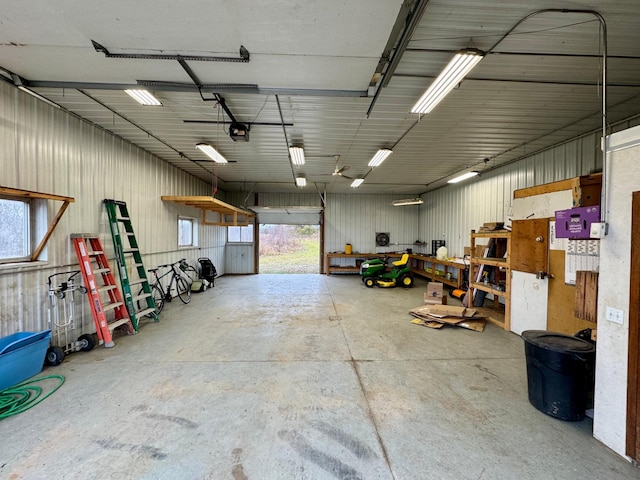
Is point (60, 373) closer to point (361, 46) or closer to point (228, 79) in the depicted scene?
point (228, 79)

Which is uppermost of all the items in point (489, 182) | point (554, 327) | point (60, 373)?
point (489, 182)

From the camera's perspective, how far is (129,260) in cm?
471

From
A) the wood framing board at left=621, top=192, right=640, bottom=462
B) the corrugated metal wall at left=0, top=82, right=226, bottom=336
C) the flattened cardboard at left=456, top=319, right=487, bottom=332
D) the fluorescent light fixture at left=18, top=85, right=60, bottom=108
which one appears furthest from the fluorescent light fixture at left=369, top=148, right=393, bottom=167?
the fluorescent light fixture at left=18, top=85, right=60, bottom=108

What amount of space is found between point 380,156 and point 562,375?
4288mm

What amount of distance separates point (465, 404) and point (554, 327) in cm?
223

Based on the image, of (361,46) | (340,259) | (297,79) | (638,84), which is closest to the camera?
(361,46)

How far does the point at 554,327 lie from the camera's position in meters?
3.52

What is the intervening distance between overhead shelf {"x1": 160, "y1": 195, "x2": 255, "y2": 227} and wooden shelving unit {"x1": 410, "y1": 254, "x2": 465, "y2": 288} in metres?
5.96

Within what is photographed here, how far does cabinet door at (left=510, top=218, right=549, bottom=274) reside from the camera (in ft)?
12.1

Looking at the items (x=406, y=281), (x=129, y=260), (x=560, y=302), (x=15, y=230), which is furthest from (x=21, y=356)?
(x=406, y=281)

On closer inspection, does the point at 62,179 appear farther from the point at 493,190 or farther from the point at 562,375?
the point at 493,190

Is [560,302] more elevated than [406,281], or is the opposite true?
[560,302]

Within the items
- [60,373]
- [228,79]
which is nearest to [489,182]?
[228,79]

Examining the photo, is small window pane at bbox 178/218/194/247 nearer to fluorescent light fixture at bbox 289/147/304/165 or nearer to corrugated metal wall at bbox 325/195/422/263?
fluorescent light fixture at bbox 289/147/304/165
